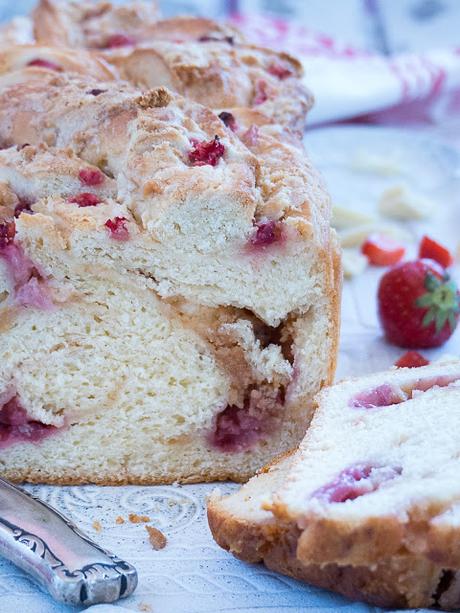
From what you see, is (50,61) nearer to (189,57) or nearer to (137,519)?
(189,57)

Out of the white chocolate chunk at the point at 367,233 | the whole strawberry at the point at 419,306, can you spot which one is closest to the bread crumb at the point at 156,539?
the whole strawberry at the point at 419,306

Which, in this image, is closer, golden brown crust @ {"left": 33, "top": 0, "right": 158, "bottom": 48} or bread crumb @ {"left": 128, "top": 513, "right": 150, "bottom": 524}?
bread crumb @ {"left": 128, "top": 513, "right": 150, "bottom": 524}

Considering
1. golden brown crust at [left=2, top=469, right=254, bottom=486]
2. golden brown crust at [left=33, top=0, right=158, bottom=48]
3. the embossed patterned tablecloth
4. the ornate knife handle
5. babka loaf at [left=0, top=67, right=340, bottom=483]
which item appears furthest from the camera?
golden brown crust at [left=33, top=0, right=158, bottom=48]

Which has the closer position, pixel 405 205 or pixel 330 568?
pixel 330 568

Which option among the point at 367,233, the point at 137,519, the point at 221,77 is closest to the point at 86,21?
the point at 221,77

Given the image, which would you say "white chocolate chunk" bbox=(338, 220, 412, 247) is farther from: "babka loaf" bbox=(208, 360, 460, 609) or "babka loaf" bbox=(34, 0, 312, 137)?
"babka loaf" bbox=(208, 360, 460, 609)

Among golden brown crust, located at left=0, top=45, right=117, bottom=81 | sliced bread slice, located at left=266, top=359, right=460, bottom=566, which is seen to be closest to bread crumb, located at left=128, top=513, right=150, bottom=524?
sliced bread slice, located at left=266, top=359, right=460, bottom=566
